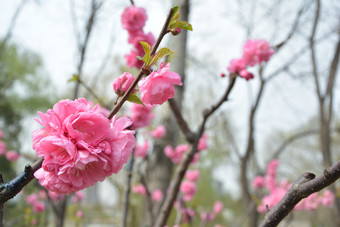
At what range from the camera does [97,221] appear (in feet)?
32.0

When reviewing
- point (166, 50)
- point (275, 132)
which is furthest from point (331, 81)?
point (275, 132)

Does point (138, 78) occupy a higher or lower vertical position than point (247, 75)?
higher

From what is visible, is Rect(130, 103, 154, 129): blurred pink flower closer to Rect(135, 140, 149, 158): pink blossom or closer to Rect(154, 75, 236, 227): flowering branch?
Rect(154, 75, 236, 227): flowering branch

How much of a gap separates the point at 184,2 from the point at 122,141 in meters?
1.66

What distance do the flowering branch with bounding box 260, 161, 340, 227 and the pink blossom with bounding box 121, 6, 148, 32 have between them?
98 cm

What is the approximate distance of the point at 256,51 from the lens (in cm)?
146

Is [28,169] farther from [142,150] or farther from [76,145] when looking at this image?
[142,150]

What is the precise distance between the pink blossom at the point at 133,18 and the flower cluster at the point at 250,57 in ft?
1.58

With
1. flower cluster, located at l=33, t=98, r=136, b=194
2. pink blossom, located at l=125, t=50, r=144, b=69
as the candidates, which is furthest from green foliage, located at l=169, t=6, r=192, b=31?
pink blossom, located at l=125, t=50, r=144, b=69

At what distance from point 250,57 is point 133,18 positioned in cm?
62

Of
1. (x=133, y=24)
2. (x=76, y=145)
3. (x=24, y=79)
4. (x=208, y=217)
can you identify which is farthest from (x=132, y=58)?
(x=24, y=79)

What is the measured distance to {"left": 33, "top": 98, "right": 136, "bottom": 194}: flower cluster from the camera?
0.57 metres

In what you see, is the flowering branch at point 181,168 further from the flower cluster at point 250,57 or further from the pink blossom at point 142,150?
the pink blossom at point 142,150

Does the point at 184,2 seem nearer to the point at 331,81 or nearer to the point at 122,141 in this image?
the point at 122,141
